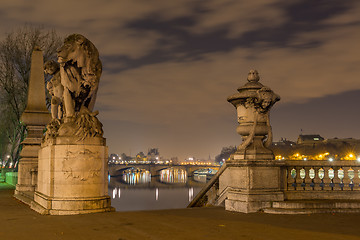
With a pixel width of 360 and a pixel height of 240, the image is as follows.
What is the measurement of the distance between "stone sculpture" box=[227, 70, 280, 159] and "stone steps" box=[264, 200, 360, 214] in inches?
53.0

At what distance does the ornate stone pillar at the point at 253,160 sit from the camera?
1045 centimetres

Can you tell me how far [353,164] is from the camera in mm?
11430

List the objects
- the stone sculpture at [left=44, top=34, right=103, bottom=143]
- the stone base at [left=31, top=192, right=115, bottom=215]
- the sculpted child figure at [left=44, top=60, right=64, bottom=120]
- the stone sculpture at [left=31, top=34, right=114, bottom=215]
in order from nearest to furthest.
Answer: the stone base at [left=31, top=192, right=115, bottom=215] → the stone sculpture at [left=31, top=34, right=114, bottom=215] → the stone sculpture at [left=44, top=34, right=103, bottom=143] → the sculpted child figure at [left=44, top=60, right=64, bottom=120]

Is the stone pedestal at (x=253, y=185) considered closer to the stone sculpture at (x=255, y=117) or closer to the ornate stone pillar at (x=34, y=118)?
the stone sculpture at (x=255, y=117)

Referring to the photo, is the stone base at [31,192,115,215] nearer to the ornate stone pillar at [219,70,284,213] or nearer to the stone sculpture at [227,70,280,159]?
the ornate stone pillar at [219,70,284,213]

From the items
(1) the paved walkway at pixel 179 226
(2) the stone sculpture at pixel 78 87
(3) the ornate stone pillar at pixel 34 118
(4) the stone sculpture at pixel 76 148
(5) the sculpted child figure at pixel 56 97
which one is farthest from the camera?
(3) the ornate stone pillar at pixel 34 118

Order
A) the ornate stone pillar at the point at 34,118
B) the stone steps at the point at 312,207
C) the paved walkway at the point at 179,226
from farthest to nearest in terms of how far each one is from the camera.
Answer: the ornate stone pillar at the point at 34,118, the stone steps at the point at 312,207, the paved walkway at the point at 179,226

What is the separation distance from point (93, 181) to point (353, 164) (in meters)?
7.11

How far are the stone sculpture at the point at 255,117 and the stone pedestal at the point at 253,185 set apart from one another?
0.32 metres

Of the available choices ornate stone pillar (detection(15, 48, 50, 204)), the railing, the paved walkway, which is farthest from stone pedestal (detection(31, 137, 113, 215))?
ornate stone pillar (detection(15, 48, 50, 204))

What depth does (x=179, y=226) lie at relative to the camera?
8.02 m

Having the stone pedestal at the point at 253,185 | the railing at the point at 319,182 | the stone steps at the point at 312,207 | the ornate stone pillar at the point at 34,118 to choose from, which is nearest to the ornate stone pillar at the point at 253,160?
the stone pedestal at the point at 253,185

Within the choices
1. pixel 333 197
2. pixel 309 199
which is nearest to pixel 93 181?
pixel 309 199

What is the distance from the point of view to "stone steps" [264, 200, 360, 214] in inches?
394
